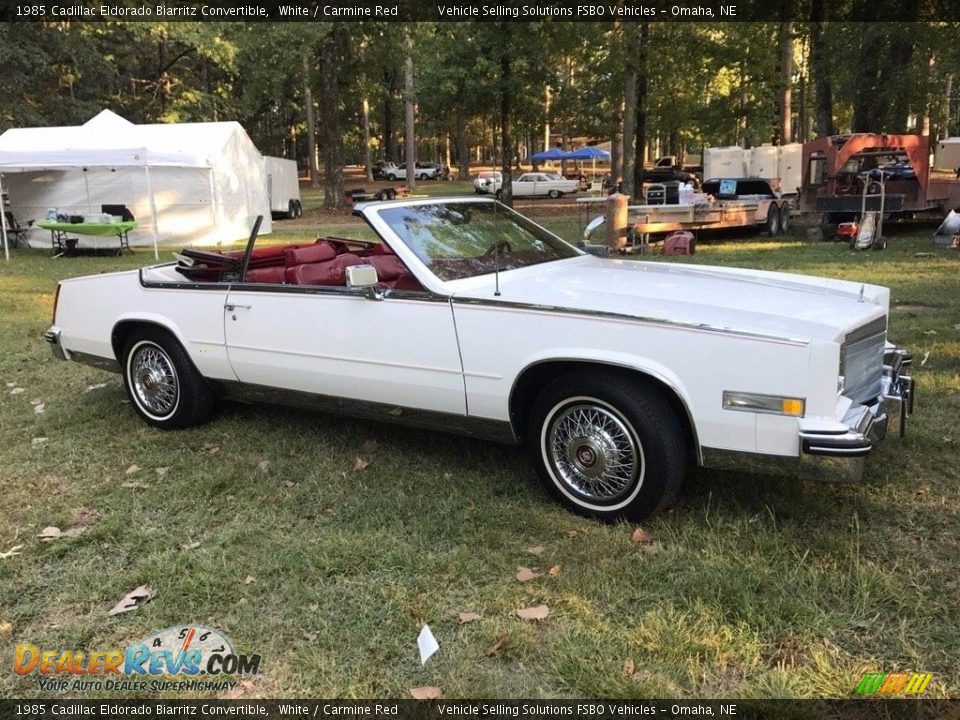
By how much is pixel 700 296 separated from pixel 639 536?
1.21m

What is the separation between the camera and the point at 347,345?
4355 mm

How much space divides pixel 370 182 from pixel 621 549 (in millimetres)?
47790

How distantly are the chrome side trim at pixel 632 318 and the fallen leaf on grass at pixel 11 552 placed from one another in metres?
2.49

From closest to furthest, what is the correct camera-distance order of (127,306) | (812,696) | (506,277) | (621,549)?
(812,696) → (621,549) → (506,277) → (127,306)

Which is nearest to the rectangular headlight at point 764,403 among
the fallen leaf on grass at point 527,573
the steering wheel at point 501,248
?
the fallen leaf on grass at point 527,573

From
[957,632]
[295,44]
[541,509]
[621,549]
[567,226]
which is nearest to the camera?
[957,632]

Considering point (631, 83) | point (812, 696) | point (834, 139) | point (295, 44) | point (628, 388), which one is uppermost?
point (295, 44)

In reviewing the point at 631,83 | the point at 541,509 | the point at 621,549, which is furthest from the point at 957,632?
the point at 631,83

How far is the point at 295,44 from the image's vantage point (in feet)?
76.4

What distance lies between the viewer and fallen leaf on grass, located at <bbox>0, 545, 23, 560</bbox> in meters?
3.72

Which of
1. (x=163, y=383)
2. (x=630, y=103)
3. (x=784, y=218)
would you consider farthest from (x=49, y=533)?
(x=630, y=103)

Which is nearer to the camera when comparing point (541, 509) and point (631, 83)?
point (541, 509)

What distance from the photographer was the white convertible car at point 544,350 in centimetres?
328

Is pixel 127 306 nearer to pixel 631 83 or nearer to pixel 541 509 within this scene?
pixel 541 509
